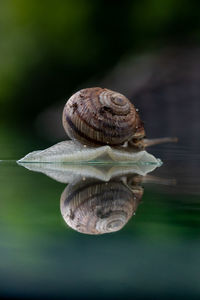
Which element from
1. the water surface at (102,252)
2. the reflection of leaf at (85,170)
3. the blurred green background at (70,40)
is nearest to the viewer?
the water surface at (102,252)

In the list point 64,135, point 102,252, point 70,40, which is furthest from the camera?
point 70,40

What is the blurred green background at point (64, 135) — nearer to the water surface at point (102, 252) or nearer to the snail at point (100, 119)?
the water surface at point (102, 252)

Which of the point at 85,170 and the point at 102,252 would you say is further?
the point at 85,170

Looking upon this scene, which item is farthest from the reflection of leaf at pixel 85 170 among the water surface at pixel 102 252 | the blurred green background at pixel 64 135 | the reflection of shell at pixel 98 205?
the water surface at pixel 102 252

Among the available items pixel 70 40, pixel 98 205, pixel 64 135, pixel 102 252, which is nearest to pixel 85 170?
pixel 98 205

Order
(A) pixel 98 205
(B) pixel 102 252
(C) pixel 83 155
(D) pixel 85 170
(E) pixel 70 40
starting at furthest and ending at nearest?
(E) pixel 70 40, (C) pixel 83 155, (D) pixel 85 170, (A) pixel 98 205, (B) pixel 102 252

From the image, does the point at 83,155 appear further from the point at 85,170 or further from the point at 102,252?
the point at 102,252
